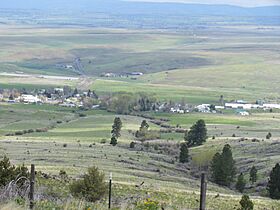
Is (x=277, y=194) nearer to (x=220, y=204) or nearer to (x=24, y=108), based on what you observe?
(x=220, y=204)

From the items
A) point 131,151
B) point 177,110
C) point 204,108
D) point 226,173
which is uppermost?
point 204,108

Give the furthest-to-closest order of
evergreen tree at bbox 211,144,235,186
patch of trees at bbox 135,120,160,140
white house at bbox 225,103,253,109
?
white house at bbox 225,103,253,109, patch of trees at bbox 135,120,160,140, evergreen tree at bbox 211,144,235,186

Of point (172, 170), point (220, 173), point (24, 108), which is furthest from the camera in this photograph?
point (24, 108)

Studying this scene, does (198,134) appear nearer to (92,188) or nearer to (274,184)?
(274,184)

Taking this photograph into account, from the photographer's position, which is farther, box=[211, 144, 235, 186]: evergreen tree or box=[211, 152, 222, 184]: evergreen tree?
box=[211, 152, 222, 184]: evergreen tree

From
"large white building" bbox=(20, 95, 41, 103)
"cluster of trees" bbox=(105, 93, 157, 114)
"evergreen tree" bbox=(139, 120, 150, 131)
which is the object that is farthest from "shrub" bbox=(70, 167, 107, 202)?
"large white building" bbox=(20, 95, 41, 103)

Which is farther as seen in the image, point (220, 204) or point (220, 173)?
point (220, 173)

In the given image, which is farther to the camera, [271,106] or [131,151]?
[271,106]

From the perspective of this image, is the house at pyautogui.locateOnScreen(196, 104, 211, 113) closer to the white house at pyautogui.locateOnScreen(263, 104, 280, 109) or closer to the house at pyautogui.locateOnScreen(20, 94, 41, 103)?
the white house at pyautogui.locateOnScreen(263, 104, 280, 109)

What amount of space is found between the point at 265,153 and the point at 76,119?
60.0 m

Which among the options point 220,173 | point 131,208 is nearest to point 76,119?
point 220,173

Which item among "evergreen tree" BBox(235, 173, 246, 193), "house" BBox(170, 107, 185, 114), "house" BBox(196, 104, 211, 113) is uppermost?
"house" BBox(196, 104, 211, 113)

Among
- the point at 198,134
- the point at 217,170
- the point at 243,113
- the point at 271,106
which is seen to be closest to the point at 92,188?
the point at 217,170

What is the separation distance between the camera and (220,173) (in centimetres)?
5344
